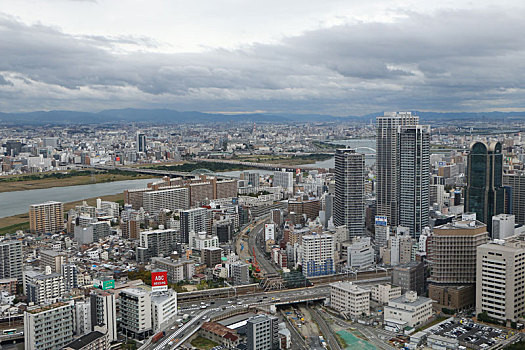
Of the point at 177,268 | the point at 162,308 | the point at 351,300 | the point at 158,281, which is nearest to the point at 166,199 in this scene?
the point at 177,268

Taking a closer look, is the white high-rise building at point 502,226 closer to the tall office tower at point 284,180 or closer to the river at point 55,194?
the tall office tower at point 284,180

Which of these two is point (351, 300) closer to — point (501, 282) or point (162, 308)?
point (501, 282)

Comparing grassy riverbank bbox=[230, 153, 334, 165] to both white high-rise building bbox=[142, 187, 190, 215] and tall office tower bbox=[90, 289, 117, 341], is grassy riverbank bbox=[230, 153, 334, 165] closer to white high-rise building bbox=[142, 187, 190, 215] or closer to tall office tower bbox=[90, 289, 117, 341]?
white high-rise building bbox=[142, 187, 190, 215]

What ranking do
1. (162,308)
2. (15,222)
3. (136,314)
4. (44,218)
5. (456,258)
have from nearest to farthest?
(136,314), (162,308), (456,258), (44,218), (15,222)

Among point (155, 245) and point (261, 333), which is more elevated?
point (155, 245)

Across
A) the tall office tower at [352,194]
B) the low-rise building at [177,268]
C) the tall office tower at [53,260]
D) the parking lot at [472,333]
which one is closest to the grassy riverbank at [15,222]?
the tall office tower at [53,260]

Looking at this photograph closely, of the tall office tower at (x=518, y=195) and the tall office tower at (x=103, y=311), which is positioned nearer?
the tall office tower at (x=103, y=311)
